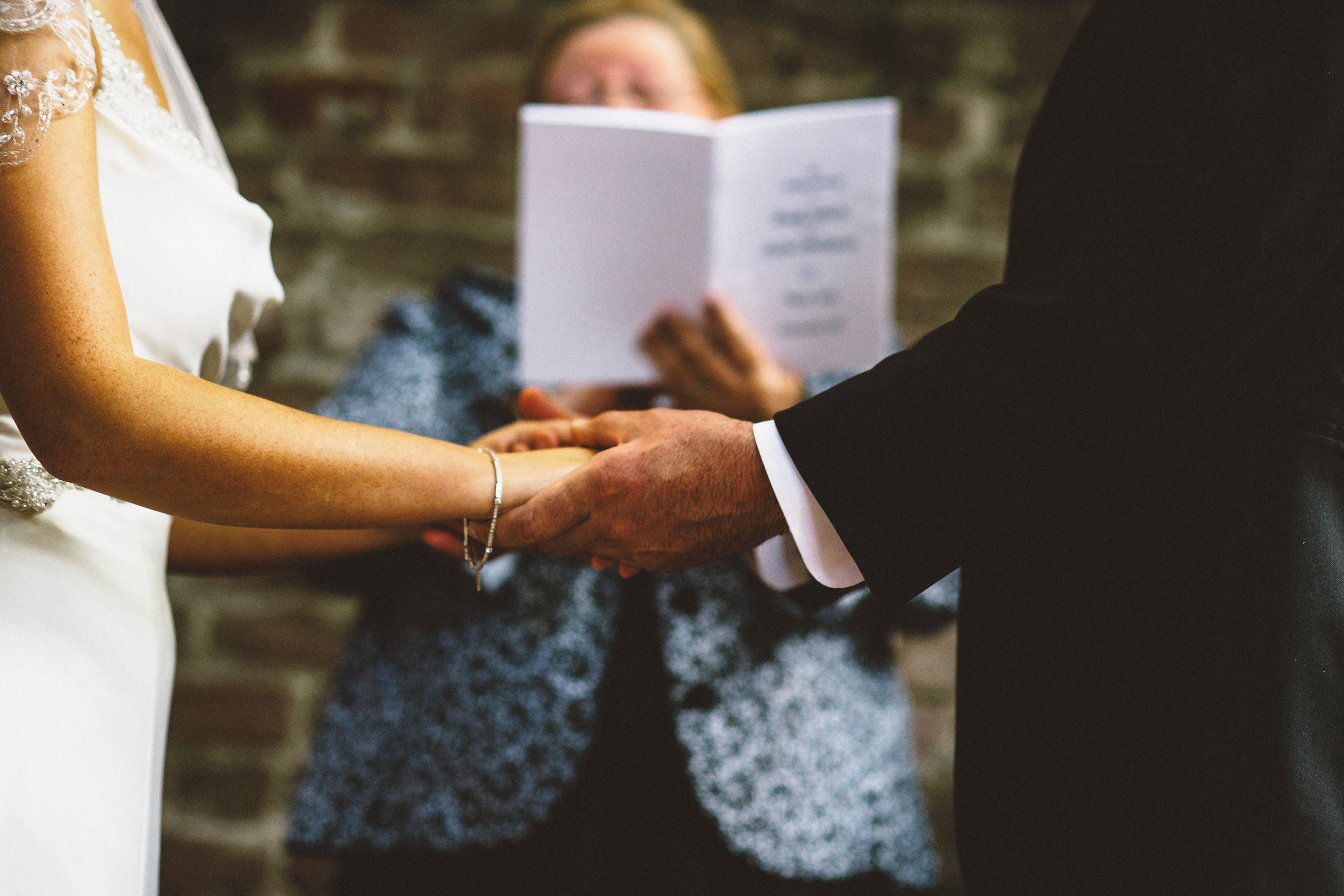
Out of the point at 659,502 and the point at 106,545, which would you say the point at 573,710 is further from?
the point at 106,545

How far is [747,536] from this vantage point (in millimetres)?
641

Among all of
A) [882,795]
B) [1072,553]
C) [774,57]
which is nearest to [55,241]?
[1072,553]

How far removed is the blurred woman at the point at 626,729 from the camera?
872 mm

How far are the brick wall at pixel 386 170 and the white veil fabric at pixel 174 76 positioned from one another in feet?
2.14

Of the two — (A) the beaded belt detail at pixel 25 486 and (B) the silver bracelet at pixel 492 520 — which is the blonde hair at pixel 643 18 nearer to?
(B) the silver bracelet at pixel 492 520

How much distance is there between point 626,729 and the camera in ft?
3.01

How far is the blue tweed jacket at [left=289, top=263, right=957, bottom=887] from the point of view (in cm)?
87

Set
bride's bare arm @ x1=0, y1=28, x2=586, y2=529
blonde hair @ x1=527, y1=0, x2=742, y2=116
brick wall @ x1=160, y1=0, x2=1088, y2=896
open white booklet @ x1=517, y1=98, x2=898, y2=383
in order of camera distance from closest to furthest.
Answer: bride's bare arm @ x1=0, y1=28, x2=586, y2=529 < open white booklet @ x1=517, y1=98, x2=898, y2=383 < blonde hair @ x1=527, y1=0, x2=742, y2=116 < brick wall @ x1=160, y1=0, x2=1088, y2=896

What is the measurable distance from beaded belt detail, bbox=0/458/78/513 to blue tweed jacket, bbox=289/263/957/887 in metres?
0.39

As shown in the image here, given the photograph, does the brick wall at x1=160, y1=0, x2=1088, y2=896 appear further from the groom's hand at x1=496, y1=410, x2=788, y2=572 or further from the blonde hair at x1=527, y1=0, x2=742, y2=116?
Answer: the groom's hand at x1=496, y1=410, x2=788, y2=572

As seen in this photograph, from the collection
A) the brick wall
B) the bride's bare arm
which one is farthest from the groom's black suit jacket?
the brick wall

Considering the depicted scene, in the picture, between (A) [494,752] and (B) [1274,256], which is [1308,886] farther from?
(A) [494,752]

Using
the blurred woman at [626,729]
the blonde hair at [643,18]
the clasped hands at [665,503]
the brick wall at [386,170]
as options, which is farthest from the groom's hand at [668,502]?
the brick wall at [386,170]

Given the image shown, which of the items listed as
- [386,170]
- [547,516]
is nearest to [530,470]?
[547,516]
